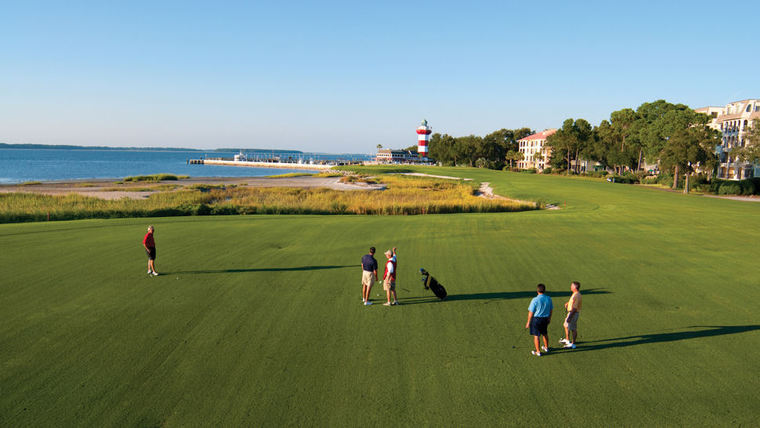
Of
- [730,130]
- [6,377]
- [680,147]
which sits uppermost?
[730,130]

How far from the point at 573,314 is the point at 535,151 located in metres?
165

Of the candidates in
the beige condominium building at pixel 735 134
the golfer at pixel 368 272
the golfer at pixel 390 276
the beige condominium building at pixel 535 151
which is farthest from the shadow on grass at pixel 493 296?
the beige condominium building at pixel 535 151

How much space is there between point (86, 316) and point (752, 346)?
1818cm

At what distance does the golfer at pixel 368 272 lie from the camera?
12516 millimetres

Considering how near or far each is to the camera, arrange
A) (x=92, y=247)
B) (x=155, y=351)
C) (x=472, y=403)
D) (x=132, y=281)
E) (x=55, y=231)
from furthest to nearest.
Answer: (x=55, y=231) < (x=92, y=247) < (x=132, y=281) < (x=155, y=351) < (x=472, y=403)

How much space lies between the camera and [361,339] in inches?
423

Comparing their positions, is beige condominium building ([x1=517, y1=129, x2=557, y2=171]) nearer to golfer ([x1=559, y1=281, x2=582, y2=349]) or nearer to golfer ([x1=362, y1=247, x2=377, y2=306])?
golfer ([x1=362, y1=247, x2=377, y2=306])

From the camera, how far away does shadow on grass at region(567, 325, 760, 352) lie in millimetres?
10498

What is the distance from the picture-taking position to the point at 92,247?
823 inches

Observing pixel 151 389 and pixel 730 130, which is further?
pixel 730 130

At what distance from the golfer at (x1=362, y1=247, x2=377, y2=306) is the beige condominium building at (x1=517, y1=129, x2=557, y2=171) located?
147 meters

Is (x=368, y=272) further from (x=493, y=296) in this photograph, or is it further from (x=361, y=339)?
(x=493, y=296)

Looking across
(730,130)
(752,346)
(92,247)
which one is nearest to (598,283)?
(752,346)

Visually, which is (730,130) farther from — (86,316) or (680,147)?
(86,316)
